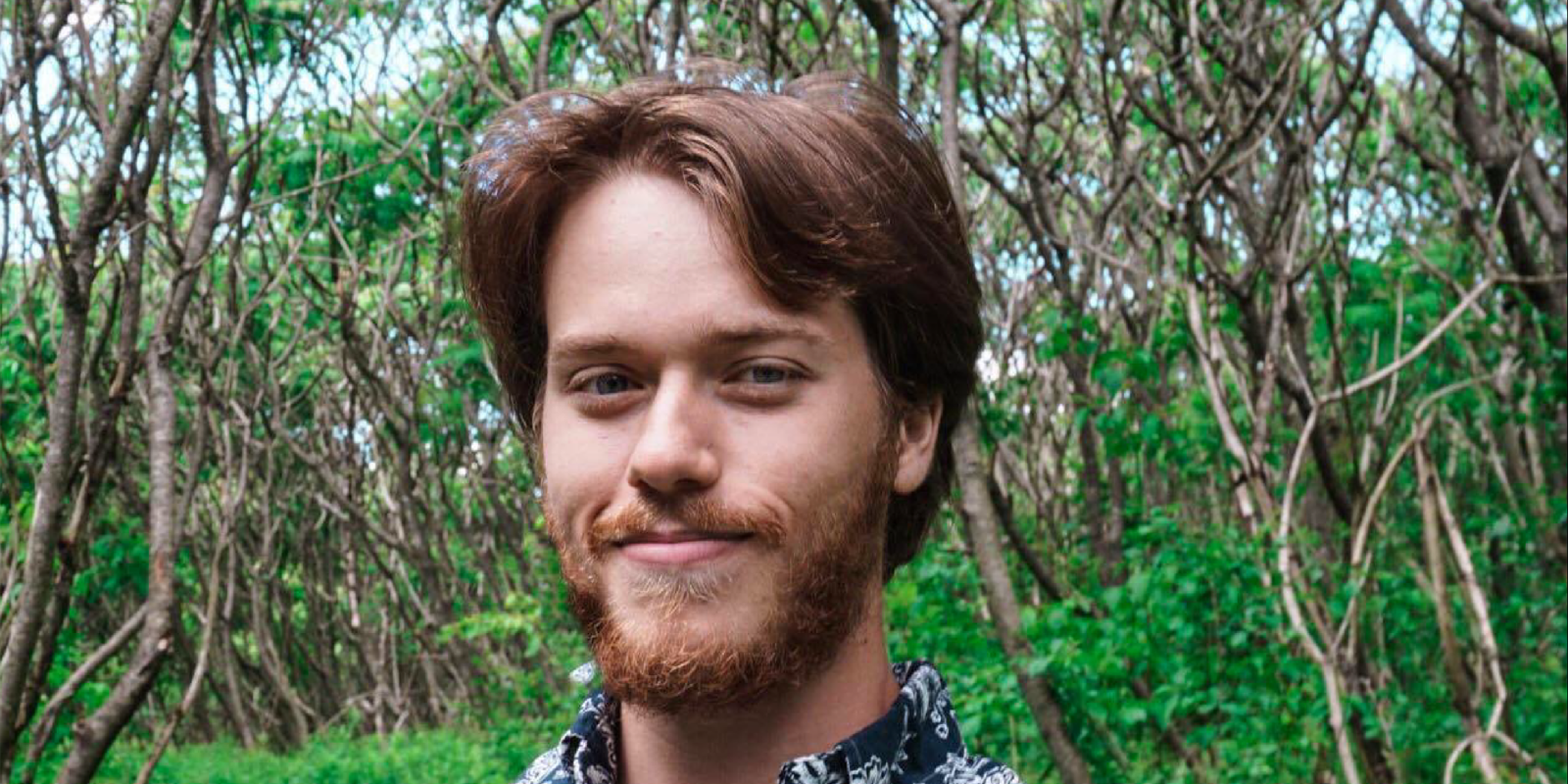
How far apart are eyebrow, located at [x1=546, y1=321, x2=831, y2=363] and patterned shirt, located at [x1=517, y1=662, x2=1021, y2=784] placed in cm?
39

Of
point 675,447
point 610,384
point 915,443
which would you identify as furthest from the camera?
point 915,443

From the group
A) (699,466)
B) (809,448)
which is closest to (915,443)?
(809,448)

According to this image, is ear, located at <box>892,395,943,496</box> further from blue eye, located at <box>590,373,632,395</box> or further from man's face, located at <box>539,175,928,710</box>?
blue eye, located at <box>590,373,632,395</box>

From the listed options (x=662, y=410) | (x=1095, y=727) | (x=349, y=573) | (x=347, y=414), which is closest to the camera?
(x=662, y=410)

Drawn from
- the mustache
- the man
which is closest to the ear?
the man

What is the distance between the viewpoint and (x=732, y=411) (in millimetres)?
1558

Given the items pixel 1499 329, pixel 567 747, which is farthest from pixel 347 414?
pixel 567 747

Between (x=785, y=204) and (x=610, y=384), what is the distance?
25 cm

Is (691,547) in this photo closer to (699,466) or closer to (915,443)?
(699,466)

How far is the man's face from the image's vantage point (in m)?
1.54

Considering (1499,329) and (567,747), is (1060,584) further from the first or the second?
(567,747)

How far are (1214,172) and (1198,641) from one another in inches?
57.6

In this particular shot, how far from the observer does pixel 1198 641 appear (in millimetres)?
4922

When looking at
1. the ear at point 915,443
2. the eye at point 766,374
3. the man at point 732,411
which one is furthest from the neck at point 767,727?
the eye at point 766,374
